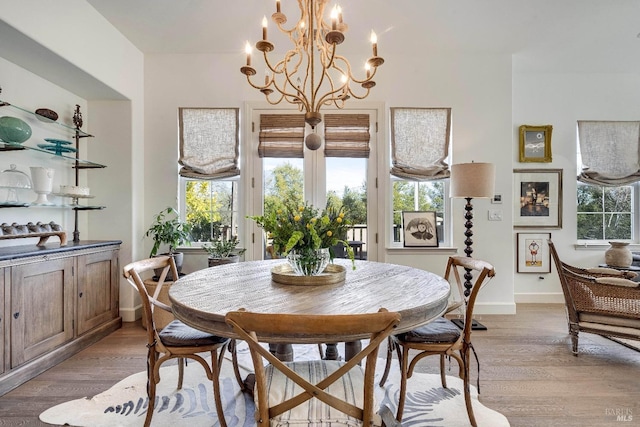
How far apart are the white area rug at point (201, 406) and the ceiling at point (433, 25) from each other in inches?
118

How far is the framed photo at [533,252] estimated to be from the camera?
3.83 metres

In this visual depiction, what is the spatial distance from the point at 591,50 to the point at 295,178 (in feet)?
11.7

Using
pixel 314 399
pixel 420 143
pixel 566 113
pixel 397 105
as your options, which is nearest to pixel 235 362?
pixel 314 399

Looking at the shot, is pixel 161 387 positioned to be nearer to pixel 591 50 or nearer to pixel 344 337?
pixel 344 337

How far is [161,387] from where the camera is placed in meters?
1.98

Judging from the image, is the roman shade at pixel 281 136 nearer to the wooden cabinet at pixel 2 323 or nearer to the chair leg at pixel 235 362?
the chair leg at pixel 235 362

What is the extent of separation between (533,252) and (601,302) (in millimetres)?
1571

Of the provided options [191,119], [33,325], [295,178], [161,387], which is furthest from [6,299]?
[295,178]

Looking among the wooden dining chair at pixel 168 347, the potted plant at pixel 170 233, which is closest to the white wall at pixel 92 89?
the potted plant at pixel 170 233

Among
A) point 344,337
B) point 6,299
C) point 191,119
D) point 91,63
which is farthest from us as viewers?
point 191,119

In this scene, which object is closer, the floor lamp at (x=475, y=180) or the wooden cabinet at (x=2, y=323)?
the wooden cabinet at (x=2, y=323)

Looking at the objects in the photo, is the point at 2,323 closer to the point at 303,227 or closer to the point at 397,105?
the point at 303,227

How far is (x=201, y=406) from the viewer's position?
180cm

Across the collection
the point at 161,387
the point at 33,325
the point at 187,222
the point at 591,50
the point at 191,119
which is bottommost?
the point at 161,387
